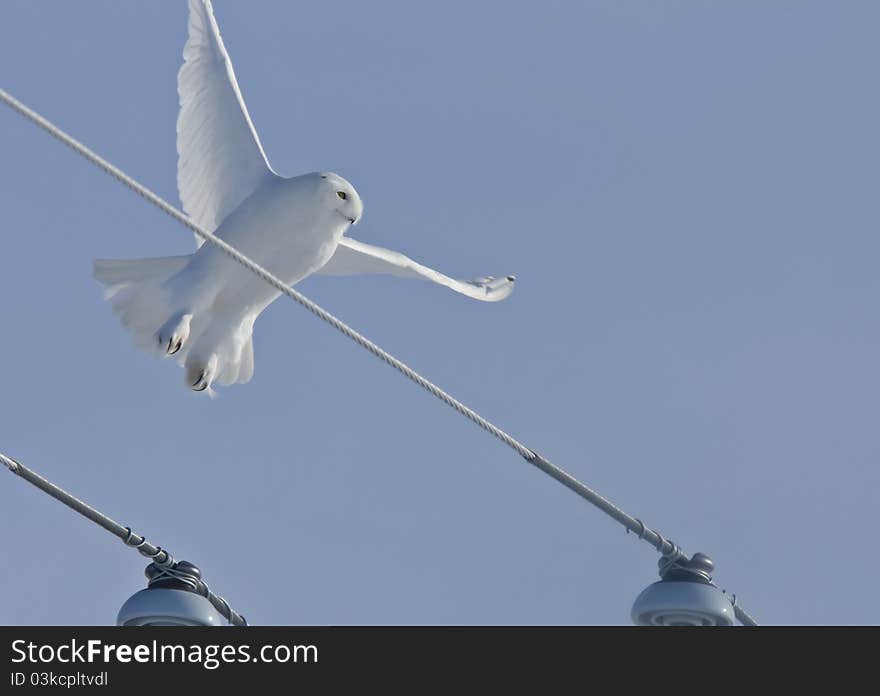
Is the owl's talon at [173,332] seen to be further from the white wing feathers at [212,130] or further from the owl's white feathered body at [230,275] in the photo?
the white wing feathers at [212,130]

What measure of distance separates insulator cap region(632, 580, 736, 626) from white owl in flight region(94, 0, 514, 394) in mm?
5529

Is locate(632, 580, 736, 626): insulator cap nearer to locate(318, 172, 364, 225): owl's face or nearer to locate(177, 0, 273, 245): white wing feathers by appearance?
locate(318, 172, 364, 225): owl's face

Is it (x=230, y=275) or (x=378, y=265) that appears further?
(x=378, y=265)

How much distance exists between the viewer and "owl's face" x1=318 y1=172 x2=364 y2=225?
21875mm

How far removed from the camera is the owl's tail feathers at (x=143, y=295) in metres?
22.2

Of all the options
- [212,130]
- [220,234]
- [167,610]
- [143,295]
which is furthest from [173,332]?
[167,610]

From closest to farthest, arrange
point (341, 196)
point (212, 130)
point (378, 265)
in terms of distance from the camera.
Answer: point (341, 196)
point (212, 130)
point (378, 265)

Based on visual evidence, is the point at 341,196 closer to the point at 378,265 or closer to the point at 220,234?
the point at 220,234

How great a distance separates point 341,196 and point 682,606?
5.92 meters

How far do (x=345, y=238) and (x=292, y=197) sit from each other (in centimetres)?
229

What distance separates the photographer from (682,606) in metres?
17.4

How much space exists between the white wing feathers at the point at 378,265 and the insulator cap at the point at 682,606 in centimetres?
729
